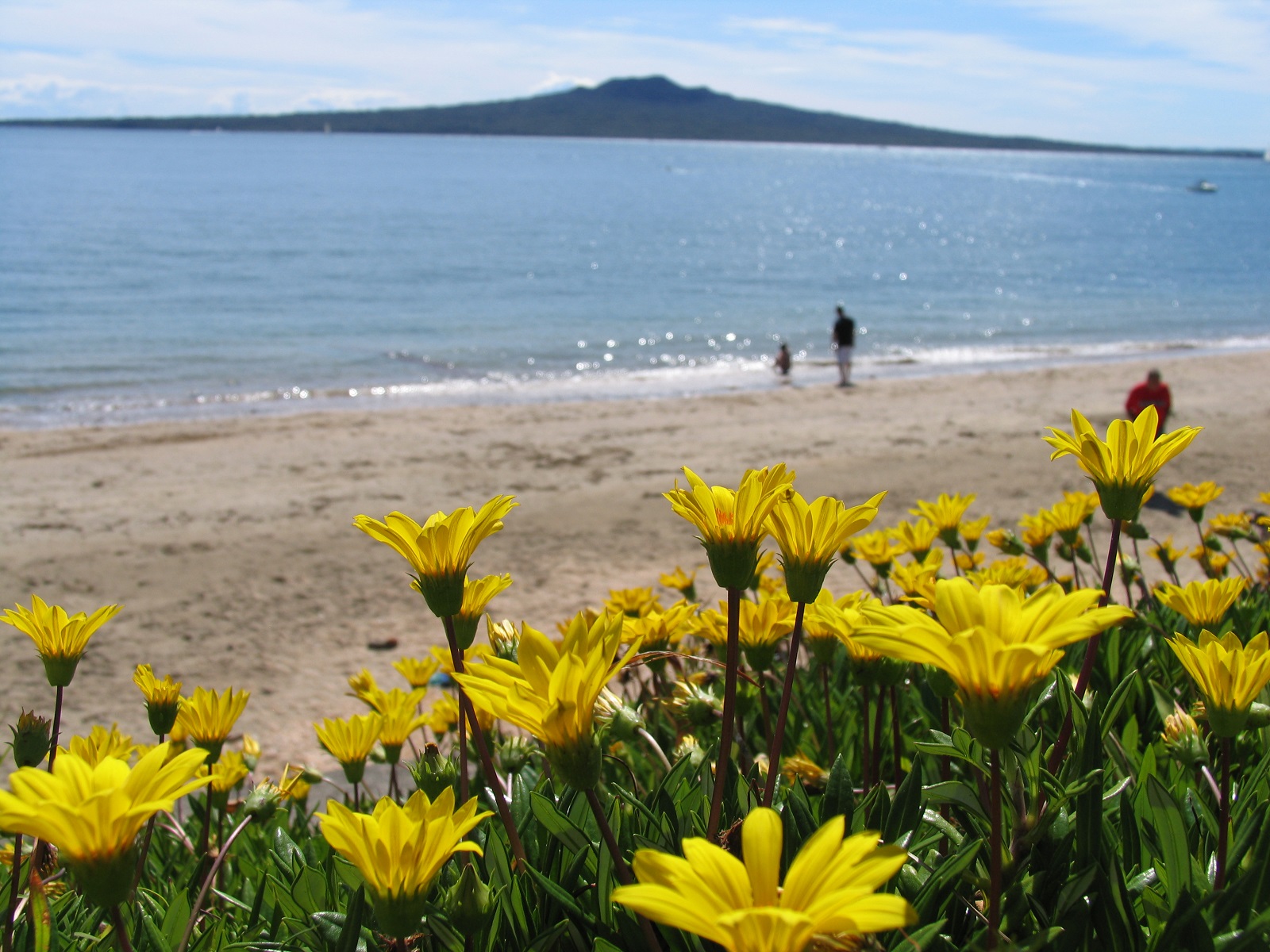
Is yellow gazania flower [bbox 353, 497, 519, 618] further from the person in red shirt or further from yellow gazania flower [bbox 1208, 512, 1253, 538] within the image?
the person in red shirt

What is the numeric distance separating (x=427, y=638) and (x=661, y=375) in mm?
13409

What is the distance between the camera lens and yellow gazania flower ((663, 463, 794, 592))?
4.06ft

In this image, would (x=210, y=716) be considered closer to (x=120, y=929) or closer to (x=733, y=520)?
(x=120, y=929)

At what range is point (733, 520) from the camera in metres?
1.25

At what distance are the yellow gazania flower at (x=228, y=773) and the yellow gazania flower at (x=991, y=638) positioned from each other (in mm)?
1560

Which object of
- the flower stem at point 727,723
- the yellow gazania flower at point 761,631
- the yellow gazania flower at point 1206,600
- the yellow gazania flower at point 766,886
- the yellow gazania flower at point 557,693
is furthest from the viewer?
the yellow gazania flower at point 1206,600

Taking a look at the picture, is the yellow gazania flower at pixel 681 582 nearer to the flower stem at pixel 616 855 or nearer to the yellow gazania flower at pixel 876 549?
the yellow gazania flower at pixel 876 549

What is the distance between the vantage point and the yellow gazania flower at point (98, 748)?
1512mm

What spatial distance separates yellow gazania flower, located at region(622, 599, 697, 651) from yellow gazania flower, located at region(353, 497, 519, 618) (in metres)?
0.77

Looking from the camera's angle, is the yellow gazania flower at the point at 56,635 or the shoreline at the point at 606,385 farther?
the shoreline at the point at 606,385

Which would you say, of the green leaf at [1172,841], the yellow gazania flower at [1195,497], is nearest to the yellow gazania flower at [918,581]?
the green leaf at [1172,841]

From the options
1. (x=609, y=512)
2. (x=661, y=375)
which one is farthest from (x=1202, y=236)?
(x=609, y=512)

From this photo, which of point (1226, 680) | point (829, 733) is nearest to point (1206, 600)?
point (1226, 680)

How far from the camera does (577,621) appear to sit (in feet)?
3.65
